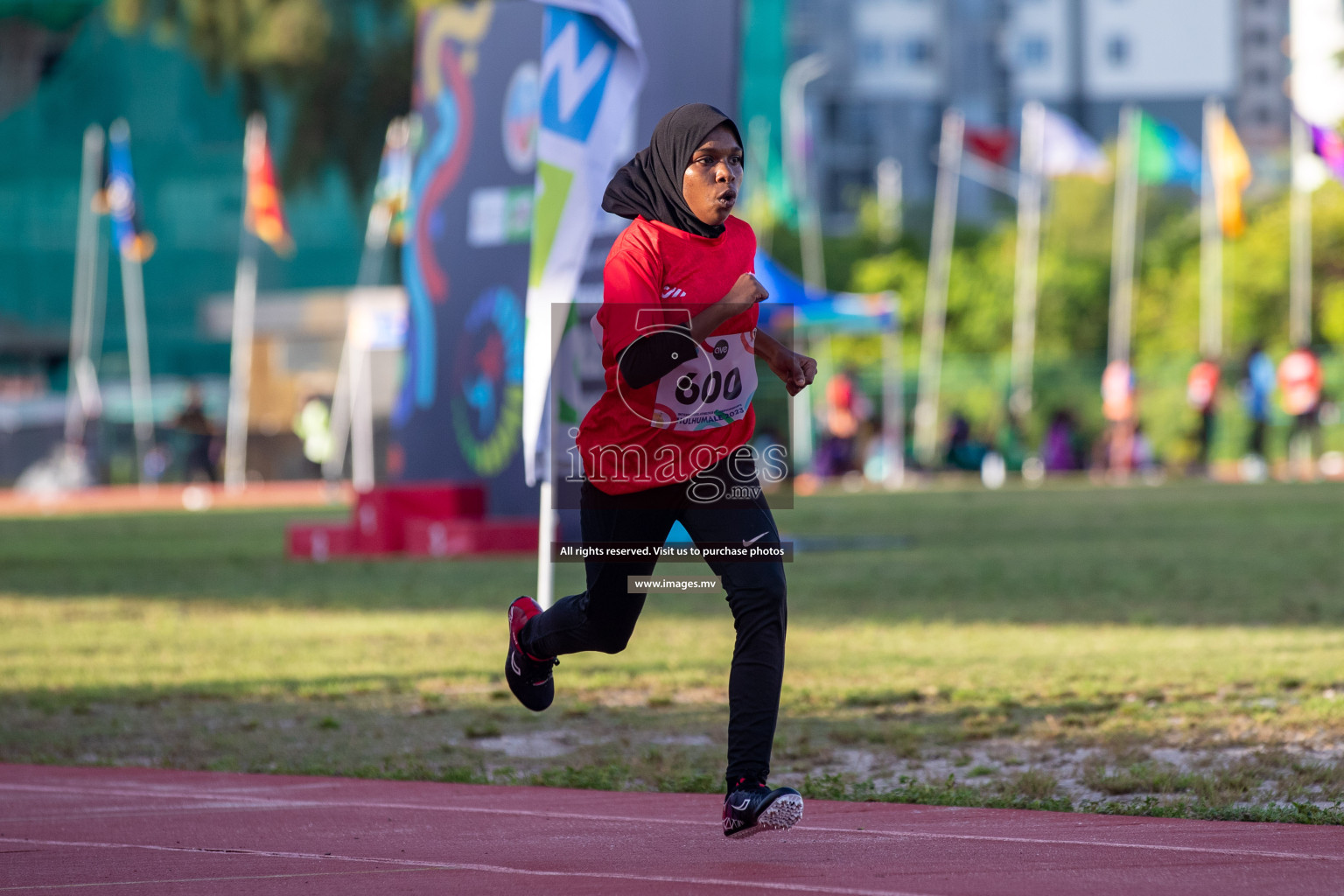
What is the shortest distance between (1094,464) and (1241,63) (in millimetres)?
116420

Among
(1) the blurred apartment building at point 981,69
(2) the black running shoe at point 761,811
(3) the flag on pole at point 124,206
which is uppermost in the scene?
(1) the blurred apartment building at point 981,69

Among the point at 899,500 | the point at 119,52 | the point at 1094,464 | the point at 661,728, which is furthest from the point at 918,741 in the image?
the point at 119,52

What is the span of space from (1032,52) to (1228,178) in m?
76.0

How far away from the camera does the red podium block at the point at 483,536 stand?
16.8m

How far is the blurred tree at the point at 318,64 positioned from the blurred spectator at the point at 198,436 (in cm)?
784

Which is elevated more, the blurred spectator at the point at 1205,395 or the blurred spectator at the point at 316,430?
the blurred spectator at the point at 1205,395

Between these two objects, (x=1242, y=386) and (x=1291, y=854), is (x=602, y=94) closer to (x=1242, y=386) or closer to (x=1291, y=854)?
(x=1291, y=854)

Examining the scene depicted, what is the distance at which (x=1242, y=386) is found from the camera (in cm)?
3127

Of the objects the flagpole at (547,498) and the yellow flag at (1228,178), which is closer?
the flagpole at (547,498)

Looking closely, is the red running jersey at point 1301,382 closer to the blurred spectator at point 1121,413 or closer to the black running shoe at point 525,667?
the blurred spectator at point 1121,413

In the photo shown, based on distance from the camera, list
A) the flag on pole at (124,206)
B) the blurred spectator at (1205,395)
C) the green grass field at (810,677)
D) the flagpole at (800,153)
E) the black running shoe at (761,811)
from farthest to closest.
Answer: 1. the flagpole at (800,153)
2. the blurred spectator at (1205,395)
3. the flag on pole at (124,206)
4. the green grass field at (810,677)
5. the black running shoe at (761,811)

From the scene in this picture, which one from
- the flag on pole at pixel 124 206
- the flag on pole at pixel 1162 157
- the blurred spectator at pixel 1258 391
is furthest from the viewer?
the flag on pole at pixel 1162 157

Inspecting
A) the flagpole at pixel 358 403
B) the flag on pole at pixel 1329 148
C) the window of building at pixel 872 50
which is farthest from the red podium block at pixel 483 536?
the window of building at pixel 872 50

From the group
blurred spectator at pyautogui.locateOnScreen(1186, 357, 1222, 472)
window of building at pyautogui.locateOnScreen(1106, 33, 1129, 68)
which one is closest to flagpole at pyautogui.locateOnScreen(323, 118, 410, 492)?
blurred spectator at pyautogui.locateOnScreen(1186, 357, 1222, 472)
